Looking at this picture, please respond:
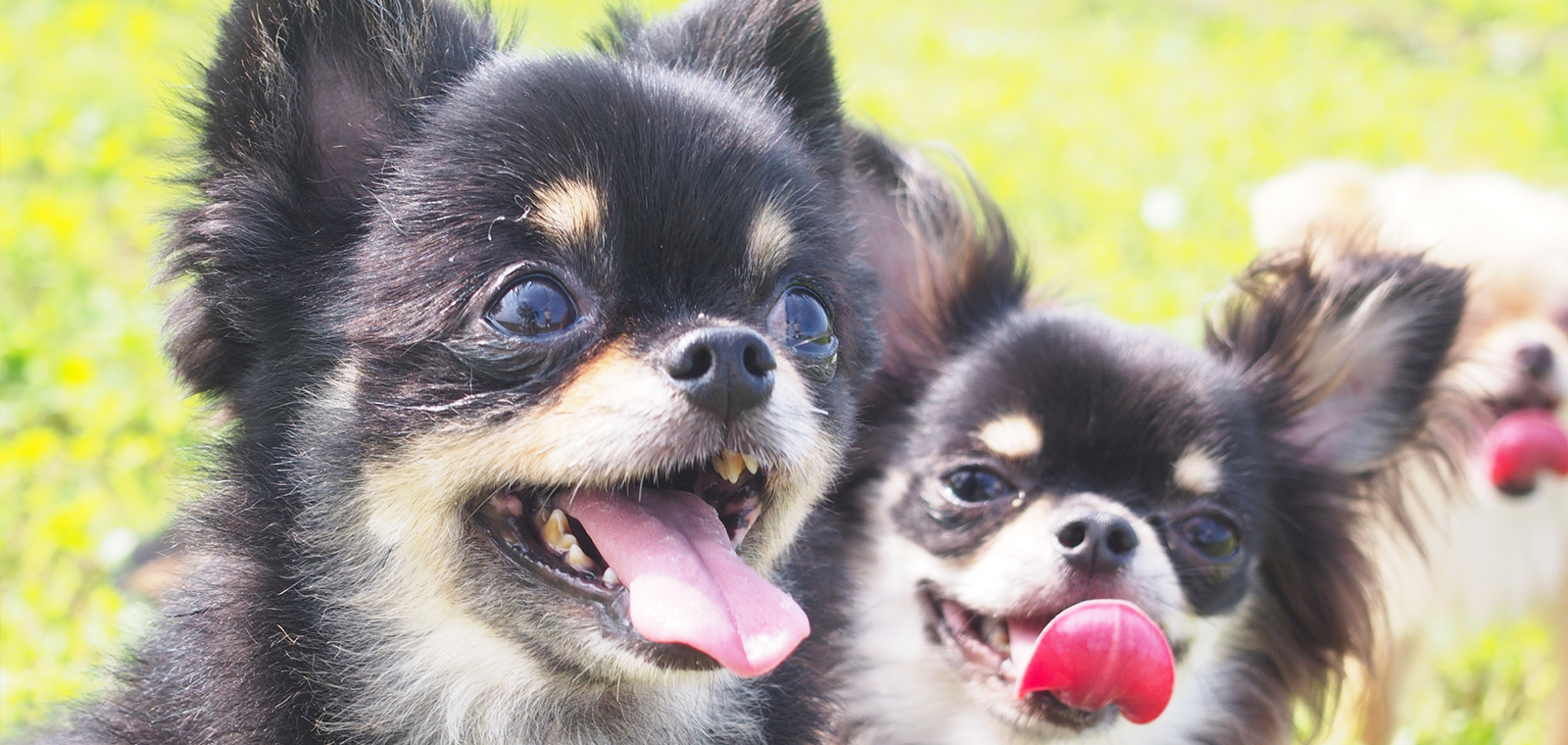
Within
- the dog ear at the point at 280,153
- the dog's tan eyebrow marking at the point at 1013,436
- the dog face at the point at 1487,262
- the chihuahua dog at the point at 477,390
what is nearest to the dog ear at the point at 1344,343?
the dog face at the point at 1487,262

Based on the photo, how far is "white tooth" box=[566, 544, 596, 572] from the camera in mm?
2225

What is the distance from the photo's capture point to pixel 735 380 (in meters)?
2.07

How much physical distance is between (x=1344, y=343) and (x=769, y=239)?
188 centimetres

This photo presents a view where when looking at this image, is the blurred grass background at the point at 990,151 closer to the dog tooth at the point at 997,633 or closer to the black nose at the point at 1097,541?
the black nose at the point at 1097,541

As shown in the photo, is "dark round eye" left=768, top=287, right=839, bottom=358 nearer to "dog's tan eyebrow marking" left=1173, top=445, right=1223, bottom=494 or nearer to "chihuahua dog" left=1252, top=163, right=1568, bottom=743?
"dog's tan eyebrow marking" left=1173, top=445, right=1223, bottom=494

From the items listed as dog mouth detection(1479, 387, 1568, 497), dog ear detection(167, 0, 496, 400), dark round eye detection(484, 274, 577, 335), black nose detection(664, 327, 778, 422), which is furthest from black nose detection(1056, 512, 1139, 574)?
dog mouth detection(1479, 387, 1568, 497)

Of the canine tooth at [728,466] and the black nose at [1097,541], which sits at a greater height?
the canine tooth at [728,466]

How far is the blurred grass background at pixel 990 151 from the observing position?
407cm

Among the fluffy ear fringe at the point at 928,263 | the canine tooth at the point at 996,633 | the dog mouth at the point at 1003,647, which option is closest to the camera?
the dog mouth at the point at 1003,647

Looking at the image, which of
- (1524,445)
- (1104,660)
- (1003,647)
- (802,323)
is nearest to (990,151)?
(1524,445)

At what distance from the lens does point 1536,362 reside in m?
4.12

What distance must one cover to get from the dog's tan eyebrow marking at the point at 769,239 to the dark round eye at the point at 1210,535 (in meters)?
1.35

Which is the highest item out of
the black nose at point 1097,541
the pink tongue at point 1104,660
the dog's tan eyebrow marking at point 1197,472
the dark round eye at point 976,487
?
the dog's tan eyebrow marking at point 1197,472

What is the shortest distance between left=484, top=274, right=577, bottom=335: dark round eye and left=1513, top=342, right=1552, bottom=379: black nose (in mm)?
3290
